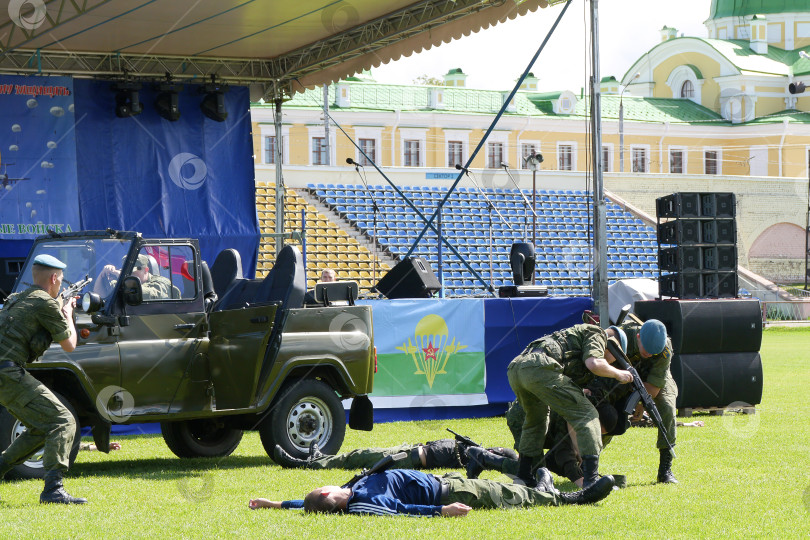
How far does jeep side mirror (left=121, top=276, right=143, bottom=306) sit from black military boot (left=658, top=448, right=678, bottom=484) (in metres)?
4.72

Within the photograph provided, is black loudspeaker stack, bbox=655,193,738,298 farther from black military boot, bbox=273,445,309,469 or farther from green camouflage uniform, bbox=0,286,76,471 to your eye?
green camouflage uniform, bbox=0,286,76,471

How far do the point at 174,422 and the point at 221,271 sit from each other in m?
1.75

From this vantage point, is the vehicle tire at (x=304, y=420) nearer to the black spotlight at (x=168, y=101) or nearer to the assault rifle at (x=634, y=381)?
the assault rifle at (x=634, y=381)

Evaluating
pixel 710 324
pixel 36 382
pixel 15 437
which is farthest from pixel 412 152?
pixel 36 382

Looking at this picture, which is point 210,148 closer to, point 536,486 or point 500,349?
point 500,349

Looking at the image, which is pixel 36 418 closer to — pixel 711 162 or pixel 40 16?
pixel 40 16

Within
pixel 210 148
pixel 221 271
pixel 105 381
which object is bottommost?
pixel 105 381

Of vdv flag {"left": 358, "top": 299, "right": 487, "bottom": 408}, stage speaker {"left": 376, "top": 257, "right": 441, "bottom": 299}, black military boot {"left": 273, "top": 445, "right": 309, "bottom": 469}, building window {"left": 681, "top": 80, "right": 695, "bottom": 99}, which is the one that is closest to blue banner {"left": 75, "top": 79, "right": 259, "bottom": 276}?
stage speaker {"left": 376, "top": 257, "right": 441, "bottom": 299}

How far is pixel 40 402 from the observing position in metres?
8.55

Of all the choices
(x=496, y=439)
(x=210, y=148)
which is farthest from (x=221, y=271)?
(x=210, y=148)

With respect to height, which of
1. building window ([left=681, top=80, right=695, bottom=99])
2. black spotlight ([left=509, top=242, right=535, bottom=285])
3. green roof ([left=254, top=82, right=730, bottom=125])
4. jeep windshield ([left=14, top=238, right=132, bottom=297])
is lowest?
black spotlight ([left=509, top=242, right=535, bottom=285])

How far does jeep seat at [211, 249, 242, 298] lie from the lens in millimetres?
11875

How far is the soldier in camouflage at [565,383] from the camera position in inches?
340

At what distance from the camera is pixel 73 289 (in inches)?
374
